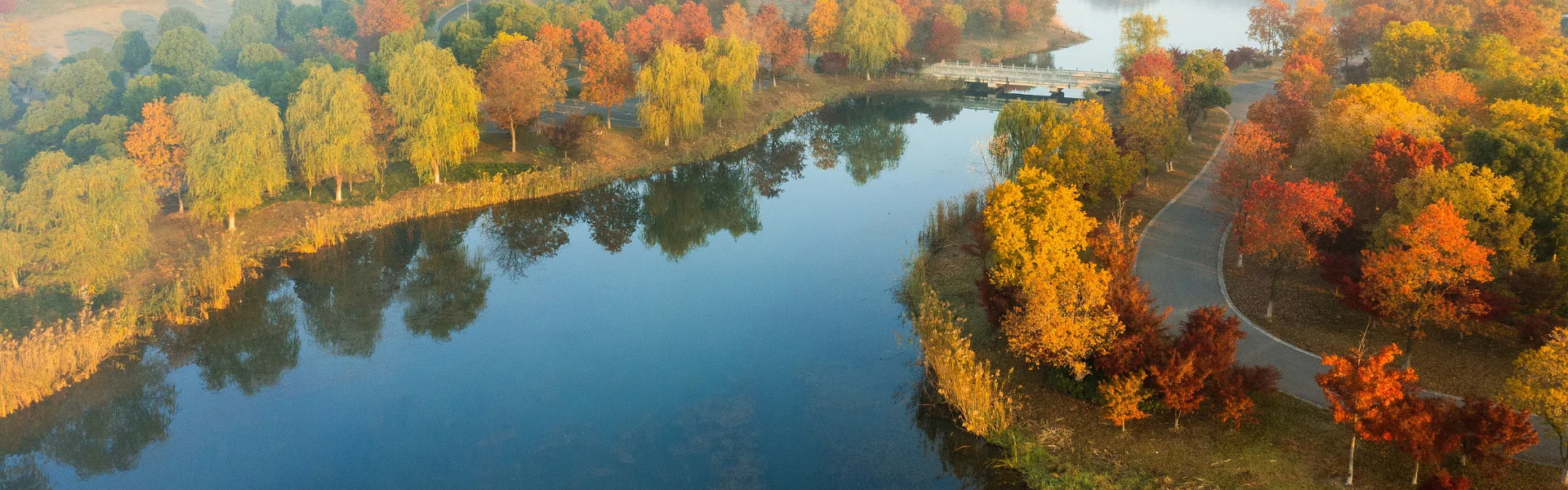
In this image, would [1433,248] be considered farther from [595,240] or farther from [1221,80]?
[1221,80]

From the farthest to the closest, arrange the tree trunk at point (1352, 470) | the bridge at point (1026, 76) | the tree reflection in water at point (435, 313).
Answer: the bridge at point (1026, 76)
the tree reflection in water at point (435, 313)
the tree trunk at point (1352, 470)

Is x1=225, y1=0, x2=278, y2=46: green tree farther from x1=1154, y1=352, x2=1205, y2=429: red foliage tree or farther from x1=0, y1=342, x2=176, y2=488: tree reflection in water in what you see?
x1=1154, y1=352, x2=1205, y2=429: red foliage tree

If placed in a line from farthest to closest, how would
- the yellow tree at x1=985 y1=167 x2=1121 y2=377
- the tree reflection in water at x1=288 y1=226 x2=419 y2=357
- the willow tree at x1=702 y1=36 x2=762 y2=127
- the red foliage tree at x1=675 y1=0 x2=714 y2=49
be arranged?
1. the red foliage tree at x1=675 y1=0 x2=714 y2=49
2. the willow tree at x1=702 y1=36 x2=762 y2=127
3. the tree reflection in water at x1=288 y1=226 x2=419 y2=357
4. the yellow tree at x1=985 y1=167 x2=1121 y2=377

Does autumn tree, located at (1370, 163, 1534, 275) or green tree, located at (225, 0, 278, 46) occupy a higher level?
green tree, located at (225, 0, 278, 46)

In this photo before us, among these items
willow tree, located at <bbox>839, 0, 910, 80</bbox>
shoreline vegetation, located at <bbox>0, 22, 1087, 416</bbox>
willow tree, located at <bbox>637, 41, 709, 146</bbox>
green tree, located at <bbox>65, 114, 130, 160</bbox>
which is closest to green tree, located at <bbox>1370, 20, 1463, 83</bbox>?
willow tree, located at <bbox>839, 0, 910, 80</bbox>

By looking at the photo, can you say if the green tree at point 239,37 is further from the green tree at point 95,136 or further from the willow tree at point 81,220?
the willow tree at point 81,220

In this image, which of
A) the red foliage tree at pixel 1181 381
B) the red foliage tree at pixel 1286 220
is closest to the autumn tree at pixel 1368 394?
the red foliage tree at pixel 1181 381

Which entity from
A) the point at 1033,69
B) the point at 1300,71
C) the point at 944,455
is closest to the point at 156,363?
the point at 944,455
